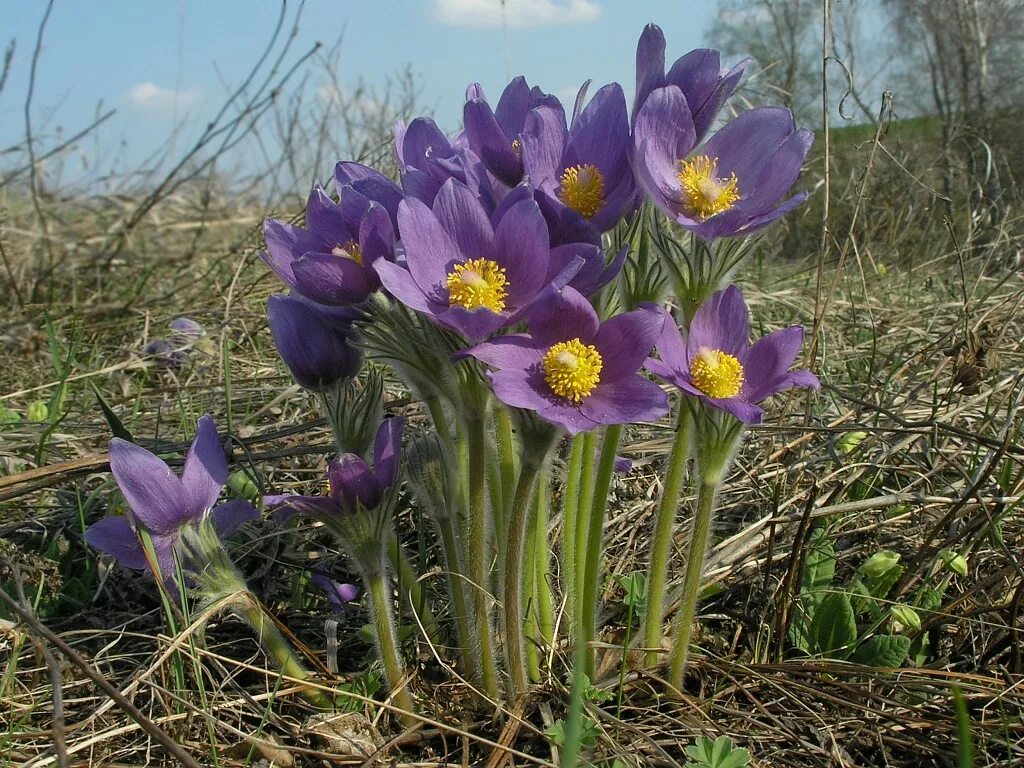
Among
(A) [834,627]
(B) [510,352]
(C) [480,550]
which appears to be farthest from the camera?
(A) [834,627]

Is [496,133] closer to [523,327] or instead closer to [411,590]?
[523,327]

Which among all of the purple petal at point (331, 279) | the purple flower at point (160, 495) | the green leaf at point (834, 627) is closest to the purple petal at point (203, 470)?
the purple flower at point (160, 495)

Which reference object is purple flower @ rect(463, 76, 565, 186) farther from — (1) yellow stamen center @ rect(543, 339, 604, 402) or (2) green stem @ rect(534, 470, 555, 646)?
(2) green stem @ rect(534, 470, 555, 646)

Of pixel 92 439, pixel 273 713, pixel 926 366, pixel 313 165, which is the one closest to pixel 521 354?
pixel 273 713

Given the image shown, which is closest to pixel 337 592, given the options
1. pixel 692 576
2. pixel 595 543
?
pixel 595 543

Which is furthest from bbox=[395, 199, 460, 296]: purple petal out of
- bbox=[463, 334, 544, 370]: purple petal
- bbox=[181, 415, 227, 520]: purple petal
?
bbox=[181, 415, 227, 520]: purple petal

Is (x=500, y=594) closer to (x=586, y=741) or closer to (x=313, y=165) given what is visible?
(x=586, y=741)
